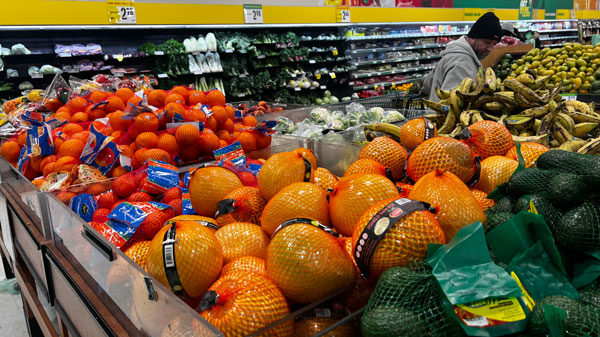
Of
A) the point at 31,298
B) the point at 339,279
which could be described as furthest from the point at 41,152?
the point at 339,279

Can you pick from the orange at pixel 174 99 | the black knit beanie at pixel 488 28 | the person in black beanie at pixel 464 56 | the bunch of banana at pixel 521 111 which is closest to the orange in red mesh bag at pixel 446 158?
the bunch of banana at pixel 521 111

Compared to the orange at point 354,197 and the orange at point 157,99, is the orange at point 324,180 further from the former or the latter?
the orange at point 157,99

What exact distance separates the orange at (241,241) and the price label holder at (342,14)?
297 inches

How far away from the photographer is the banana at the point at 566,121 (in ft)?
6.84

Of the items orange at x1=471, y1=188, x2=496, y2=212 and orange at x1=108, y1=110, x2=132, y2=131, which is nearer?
orange at x1=471, y1=188, x2=496, y2=212

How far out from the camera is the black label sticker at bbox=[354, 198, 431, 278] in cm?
83

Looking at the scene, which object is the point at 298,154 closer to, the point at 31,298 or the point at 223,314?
the point at 223,314

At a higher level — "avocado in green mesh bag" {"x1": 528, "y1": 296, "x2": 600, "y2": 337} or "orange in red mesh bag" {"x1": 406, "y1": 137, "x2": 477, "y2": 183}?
"orange in red mesh bag" {"x1": 406, "y1": 137, "x2": 477, "y2": 183}

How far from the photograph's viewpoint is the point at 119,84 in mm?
3447

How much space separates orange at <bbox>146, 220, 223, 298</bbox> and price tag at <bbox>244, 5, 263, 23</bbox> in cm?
637

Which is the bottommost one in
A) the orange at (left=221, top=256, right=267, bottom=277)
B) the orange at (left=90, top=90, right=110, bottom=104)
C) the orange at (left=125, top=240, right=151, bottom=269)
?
the orange at (left=125, top=240, right=151, bottom=269)

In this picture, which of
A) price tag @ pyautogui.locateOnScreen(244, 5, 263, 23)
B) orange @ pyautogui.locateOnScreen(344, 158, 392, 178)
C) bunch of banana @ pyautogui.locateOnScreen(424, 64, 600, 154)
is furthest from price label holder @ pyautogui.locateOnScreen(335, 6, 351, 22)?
orange @ pyautogui.locateOnScreen(344, 158, 392, 178)

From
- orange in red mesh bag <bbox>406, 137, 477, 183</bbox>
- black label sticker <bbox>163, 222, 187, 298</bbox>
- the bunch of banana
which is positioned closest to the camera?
black label sticker <bbox>163, 222, 187, 298</bbox>

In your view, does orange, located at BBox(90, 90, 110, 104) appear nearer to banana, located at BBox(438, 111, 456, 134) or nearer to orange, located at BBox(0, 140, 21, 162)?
orange, located at BBox(0, 140, 21, 162)
